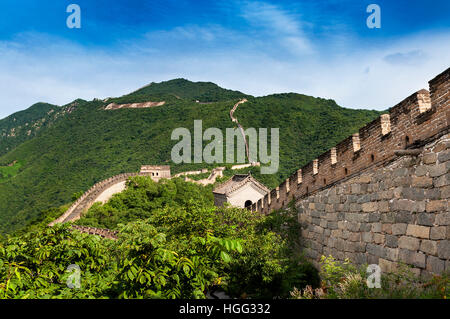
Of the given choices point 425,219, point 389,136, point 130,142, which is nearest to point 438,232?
point 425,219

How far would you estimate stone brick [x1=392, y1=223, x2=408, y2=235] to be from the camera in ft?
18.7

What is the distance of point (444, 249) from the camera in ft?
15.8

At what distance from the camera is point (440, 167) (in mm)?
5098

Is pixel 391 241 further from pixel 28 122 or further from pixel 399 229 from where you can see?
Result: pixel 28 122

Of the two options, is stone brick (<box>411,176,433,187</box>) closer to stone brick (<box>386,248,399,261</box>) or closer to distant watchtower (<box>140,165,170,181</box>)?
stone brick (<box>386,248,399,261</box>)

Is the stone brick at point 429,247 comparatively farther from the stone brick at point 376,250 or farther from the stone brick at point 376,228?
the stone brick at point 376,228

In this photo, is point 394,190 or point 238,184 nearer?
point 394,190

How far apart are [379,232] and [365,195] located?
872 millimetres

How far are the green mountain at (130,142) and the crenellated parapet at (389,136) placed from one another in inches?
1446

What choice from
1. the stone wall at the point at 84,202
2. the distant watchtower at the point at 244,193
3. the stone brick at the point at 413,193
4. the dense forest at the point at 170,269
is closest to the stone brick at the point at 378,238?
the dense forest at the point at 170,269

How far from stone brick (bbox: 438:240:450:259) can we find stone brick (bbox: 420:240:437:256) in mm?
87

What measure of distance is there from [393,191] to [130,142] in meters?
82.1

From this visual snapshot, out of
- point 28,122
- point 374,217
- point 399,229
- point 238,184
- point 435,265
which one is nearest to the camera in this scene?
point 435,265

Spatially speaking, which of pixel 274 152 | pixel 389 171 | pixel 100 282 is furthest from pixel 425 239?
pixel 274 152
